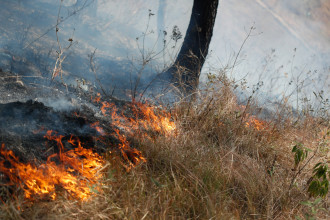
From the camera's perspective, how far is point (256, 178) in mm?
2381

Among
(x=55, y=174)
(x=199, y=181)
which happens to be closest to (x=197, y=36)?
(x=199, y=181)

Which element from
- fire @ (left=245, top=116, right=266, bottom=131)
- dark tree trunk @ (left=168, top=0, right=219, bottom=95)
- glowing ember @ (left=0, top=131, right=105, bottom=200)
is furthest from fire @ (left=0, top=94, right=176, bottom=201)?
dark tree trunk @ (left=168, top=0, right=219, bottom=95)

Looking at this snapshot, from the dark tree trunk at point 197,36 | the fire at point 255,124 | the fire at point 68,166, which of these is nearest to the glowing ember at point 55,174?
the fire at point 68,166

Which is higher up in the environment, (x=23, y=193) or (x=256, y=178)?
(x=256, y=178)

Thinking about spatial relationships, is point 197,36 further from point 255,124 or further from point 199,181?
point 199,181

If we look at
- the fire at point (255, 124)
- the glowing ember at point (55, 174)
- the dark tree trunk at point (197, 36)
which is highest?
the dark tree trunk at point (197, 36)

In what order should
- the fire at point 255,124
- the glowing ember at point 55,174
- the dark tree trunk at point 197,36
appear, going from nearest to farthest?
the glowing ember at point 55,174 < the fire at point 255,124 < the dark tree trunk at point 197,36

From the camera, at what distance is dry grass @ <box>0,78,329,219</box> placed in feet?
5.76

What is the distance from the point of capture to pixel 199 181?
219cm

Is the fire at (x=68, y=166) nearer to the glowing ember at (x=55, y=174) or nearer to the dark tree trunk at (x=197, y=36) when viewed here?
the glowing ember at (x=55, y=174)

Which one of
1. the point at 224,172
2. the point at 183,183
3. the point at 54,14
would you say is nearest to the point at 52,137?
the point at 183,183

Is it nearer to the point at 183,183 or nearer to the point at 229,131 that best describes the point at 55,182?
the point at 183,183

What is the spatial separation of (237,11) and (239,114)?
40.7 feet

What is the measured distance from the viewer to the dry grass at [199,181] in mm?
1756
